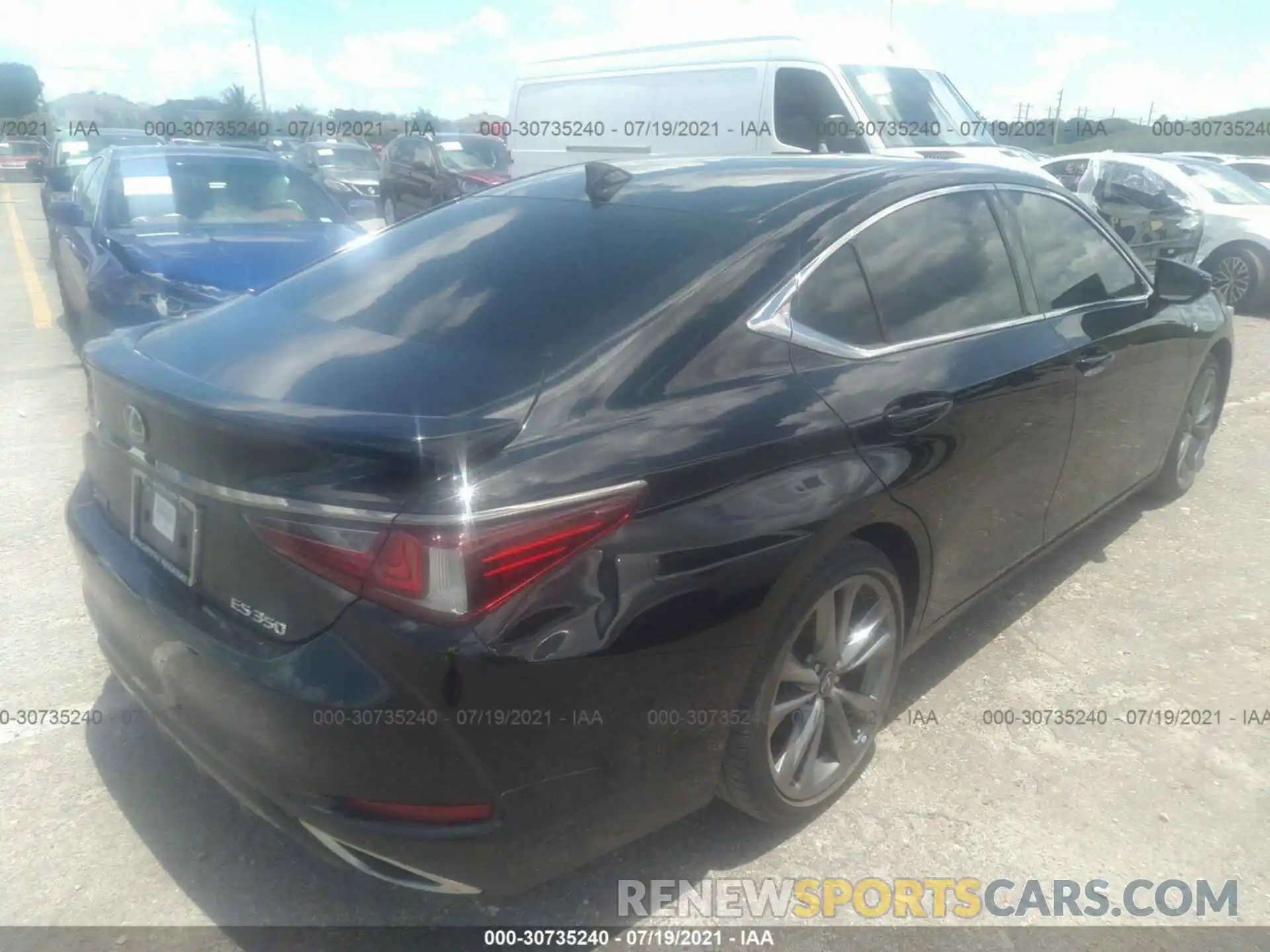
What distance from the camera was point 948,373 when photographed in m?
2.77

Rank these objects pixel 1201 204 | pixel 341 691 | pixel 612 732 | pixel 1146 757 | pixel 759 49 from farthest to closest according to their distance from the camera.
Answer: pixel 1201 204 < pixel 759 49 < pixel 1146 757 < pixel 612 732 < pixel 341 691

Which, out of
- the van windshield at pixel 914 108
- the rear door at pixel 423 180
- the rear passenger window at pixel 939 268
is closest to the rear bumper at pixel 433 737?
the rear passenger window at pixel 939 268

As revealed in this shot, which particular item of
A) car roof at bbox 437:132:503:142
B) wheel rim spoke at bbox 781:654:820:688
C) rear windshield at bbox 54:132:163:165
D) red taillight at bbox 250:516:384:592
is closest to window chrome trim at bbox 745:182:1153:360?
wheel rim spoke at bbox 781:654:820:688

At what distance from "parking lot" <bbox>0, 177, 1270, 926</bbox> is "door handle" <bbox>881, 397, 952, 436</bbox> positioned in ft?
3.42

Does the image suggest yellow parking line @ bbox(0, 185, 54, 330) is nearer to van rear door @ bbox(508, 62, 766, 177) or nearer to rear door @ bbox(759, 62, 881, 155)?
van rear door @ bbox(508, 62, 766, 177)

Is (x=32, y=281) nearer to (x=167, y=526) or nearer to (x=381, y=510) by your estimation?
(x=167, y=526)

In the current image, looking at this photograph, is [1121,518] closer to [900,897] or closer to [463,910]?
[900,897]

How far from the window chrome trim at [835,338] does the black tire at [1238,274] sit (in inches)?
346

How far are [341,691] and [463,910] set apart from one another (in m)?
0.83

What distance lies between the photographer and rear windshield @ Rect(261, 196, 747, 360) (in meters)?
2.28

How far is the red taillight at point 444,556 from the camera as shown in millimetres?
1739

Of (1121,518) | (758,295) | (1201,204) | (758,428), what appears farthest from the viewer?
(1201,204)

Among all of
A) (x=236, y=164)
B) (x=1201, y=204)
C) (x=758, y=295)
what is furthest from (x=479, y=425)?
(x=1201, y=204)

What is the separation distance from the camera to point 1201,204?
10.6 m
